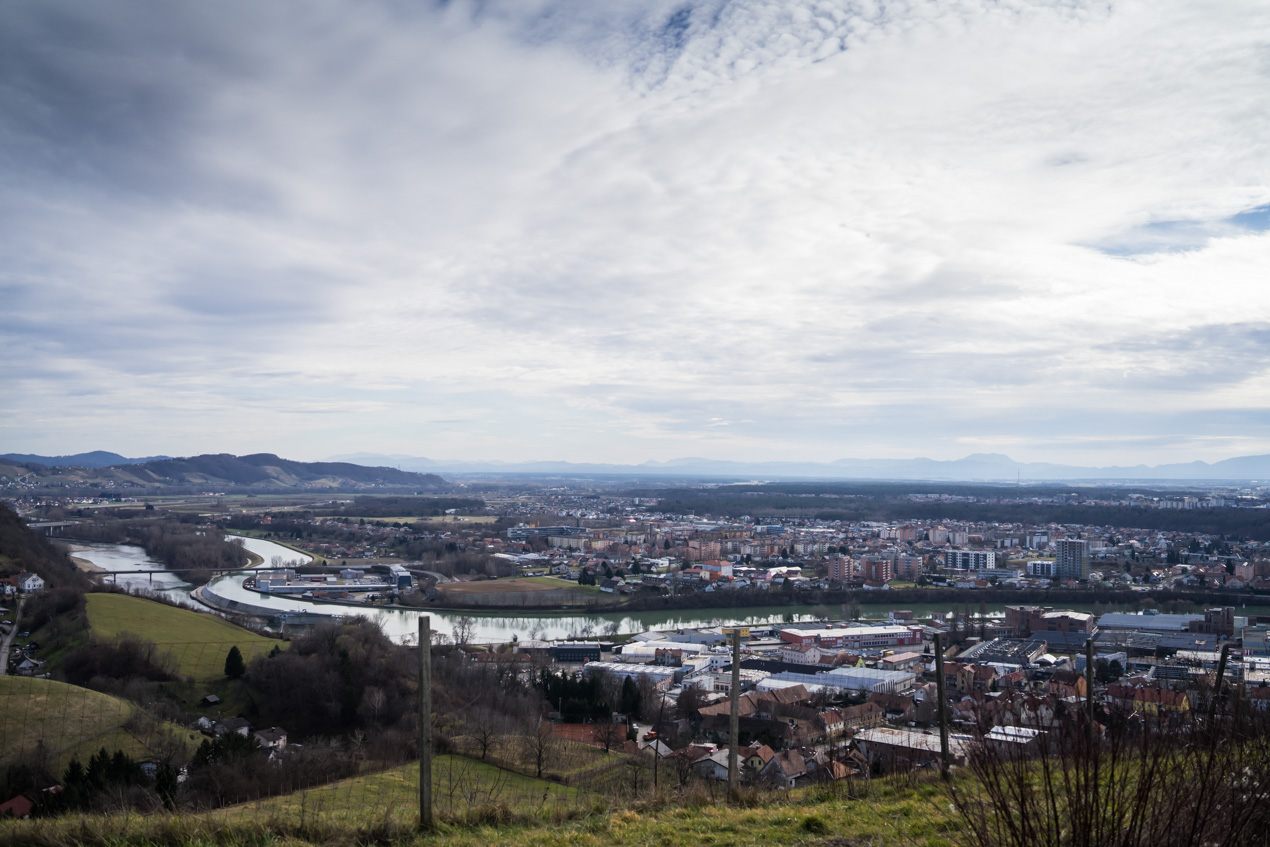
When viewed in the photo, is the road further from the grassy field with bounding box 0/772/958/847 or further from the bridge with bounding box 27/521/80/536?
the bridge with bounding box 27/521/80/536

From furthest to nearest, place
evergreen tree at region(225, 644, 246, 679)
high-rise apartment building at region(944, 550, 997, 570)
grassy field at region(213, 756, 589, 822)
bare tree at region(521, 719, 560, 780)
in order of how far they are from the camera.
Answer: high-rise apartment building at region(944, 550, 997, 570) → evergreen tree at region(225, 644, 246, 679) → bare tree at region(521, 719, 560, 780) → grassy field at region(213, 756, 589, 822)

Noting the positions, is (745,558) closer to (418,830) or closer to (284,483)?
(418,830)

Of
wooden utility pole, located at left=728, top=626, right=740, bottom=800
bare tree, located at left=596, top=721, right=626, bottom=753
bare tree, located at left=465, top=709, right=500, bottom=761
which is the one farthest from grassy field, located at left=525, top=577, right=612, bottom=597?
wooden utility pole, located at left=728, top=626, right=740, bottom=800

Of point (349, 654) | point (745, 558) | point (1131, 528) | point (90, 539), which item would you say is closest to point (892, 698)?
point (349, 654)

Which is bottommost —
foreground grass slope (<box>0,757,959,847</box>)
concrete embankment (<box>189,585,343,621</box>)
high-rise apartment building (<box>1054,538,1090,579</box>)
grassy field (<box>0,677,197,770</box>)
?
concrete embankment (<box>189,585,343,621</box>)

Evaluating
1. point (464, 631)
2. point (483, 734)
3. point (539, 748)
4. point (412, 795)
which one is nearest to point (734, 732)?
point (412, 795)

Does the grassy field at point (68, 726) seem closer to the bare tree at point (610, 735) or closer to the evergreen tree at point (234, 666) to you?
the evergreen tree at point (234, 666)

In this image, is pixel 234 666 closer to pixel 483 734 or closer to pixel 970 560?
pixel 483 734
